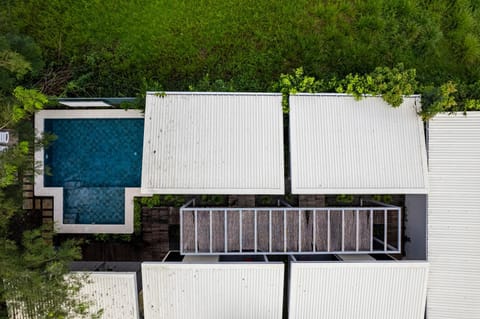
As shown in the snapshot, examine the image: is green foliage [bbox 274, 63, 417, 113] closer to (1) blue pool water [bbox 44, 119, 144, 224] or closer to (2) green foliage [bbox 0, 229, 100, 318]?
(1) blue pool water [bbox 44, 119, 144, 224]

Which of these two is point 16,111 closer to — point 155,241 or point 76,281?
point 76,281

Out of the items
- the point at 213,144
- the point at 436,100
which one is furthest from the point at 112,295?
the point at 436,100

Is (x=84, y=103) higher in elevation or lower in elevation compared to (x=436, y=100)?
higher

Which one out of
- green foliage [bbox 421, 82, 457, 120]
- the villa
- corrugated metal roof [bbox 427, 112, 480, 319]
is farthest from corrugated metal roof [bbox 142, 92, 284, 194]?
corrugated metal roof [bbox 427, 112, 480, 319]

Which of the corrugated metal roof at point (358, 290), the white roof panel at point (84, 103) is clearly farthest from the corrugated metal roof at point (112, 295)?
the white roof panel at point (84, 103)

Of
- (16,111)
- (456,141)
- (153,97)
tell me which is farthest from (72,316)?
(456,141)

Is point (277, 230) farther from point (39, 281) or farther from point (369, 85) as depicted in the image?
point (39, 281)

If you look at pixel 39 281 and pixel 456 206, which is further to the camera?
pixel 456 206
